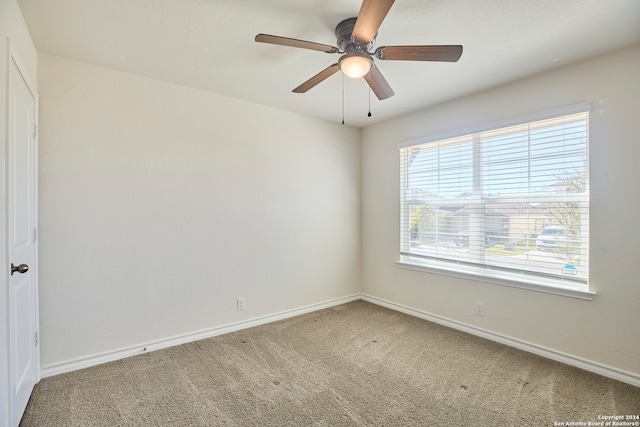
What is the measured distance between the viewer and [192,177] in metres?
3.01

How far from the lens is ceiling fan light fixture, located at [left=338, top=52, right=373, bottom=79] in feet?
5.89

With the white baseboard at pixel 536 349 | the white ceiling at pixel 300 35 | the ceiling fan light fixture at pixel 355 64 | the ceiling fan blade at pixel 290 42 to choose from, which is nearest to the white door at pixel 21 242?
the white ceiling at pixel 300 35

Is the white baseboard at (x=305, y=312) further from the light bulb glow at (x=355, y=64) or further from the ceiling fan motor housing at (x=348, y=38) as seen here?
the ceiling fan motor housing at (x=348, y=38)

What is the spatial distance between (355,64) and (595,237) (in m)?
2.32

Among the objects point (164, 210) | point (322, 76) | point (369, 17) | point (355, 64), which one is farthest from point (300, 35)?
point (164, 210)

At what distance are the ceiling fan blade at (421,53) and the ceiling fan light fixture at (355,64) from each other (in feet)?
0.31

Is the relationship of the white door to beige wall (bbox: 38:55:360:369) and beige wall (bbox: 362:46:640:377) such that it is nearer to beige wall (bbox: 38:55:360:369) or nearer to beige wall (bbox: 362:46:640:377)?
beige wall (bbox: 38:55:360:369)

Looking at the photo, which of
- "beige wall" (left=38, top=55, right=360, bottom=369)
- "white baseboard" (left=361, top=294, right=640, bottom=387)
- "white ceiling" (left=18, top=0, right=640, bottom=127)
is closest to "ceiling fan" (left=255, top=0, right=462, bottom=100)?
"white ceiling" (left=18, top=0, right=640, bottom=127)

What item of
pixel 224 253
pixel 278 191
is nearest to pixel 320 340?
pixel 224 253

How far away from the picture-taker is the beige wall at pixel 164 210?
2.41 m

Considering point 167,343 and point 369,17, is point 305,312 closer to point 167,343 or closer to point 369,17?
point 167,343

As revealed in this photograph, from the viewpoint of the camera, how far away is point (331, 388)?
7.29ft

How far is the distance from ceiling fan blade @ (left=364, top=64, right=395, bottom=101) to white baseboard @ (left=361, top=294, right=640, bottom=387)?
250 cm

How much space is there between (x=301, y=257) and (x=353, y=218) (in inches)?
39.8
